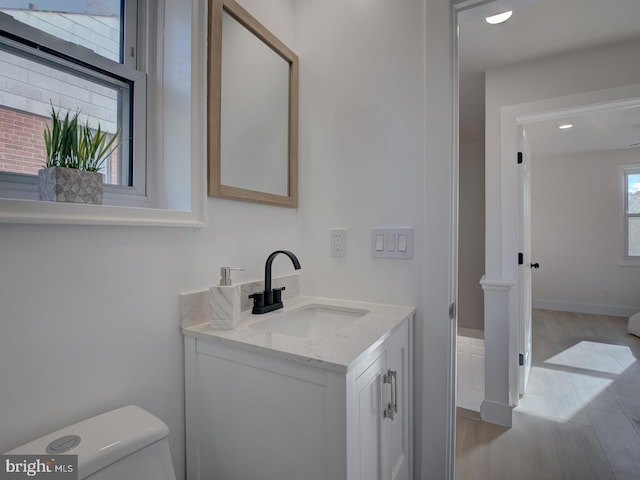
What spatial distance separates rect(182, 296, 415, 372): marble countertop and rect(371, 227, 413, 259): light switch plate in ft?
0.79

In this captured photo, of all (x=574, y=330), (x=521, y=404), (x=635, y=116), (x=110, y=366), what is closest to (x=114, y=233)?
(x=110, y=366)

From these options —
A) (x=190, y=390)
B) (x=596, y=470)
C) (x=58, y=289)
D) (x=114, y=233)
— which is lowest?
(x=596, y=470)

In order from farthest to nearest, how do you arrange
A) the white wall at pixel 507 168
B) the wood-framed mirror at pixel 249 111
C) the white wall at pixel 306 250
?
1. the white wall at pixel 507 168
2. the wood-framed mirror at pixel 249 111
3. the white wall at pixel 306 250

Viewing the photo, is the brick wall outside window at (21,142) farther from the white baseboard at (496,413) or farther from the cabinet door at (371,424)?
the white baseboard at (496,413)

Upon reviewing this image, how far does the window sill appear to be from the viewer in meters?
0.65

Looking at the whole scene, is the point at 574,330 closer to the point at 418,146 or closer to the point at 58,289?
the point at 418,146

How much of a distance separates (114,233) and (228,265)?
1.35 feet

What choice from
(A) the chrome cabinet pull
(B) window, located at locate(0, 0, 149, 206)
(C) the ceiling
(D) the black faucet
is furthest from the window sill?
(C) the ceiling

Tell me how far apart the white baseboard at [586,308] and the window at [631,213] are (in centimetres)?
72

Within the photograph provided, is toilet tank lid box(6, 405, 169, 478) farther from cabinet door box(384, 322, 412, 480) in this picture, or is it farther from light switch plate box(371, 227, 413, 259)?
light switch plate box(371, 227, 413, 259)

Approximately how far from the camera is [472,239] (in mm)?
3861

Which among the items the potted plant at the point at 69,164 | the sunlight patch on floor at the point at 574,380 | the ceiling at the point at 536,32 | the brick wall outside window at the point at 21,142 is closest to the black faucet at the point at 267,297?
the potted plant at the point at 69,164

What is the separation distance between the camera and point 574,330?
4023 mm

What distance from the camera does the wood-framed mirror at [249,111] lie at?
111 cm
